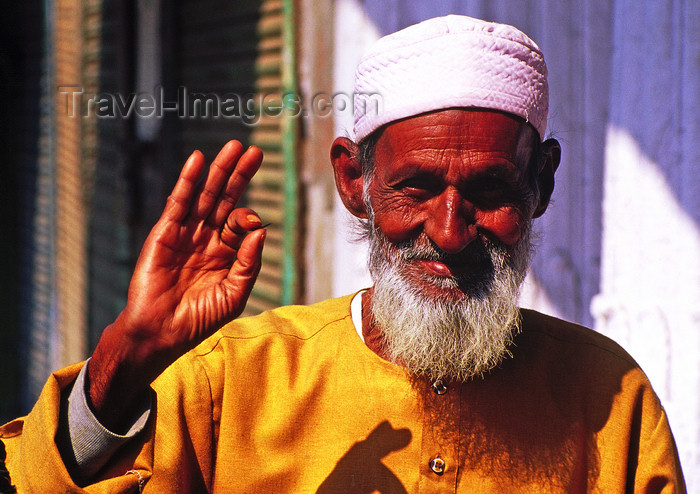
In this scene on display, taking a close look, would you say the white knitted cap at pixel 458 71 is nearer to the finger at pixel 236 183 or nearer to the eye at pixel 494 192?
the eye at pixel 494 192

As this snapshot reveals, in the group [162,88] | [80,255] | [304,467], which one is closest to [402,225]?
[304,467]

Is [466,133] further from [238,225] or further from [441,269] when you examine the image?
[238,225]

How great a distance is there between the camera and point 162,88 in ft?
19.8

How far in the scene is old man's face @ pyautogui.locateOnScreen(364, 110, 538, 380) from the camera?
1.90 m

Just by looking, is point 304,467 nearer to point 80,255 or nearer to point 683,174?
point 683,174

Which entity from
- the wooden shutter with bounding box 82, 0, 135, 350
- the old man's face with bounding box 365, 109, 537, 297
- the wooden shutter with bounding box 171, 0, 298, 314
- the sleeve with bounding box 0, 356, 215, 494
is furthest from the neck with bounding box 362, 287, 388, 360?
the wooden shutter with bounding box 82, 0, 135, 350

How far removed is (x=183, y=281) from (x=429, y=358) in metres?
0.67

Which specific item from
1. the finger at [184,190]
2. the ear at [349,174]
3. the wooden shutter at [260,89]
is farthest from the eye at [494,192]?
the wooden shutter at [260,89]

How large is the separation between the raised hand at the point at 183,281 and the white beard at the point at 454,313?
18.1 inches

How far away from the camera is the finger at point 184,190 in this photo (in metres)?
1.64

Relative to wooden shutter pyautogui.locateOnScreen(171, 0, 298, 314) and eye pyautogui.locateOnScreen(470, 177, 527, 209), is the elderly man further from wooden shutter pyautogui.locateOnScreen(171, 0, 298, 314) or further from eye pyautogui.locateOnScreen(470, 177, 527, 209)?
wooden shutter pyautogui.locateOnScreen(171, 0, 298, 314)

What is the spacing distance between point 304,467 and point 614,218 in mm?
1697

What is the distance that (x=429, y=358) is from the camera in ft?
6.31

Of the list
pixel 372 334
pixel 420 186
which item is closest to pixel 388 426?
pixel 372 334
